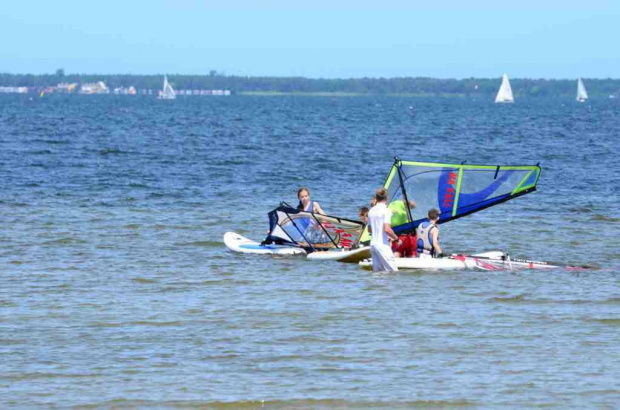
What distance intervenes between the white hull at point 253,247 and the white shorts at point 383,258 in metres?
2.68

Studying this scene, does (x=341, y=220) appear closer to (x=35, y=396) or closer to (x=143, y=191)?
(x=35, y=396)

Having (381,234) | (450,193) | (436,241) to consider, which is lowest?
(436,241)

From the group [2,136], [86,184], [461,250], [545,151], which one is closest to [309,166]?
[86,184]

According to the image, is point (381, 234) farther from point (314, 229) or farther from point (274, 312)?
point (274, 312)

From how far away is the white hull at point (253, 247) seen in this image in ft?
73.0

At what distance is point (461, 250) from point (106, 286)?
8991 mm

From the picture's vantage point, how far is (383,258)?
19.7m

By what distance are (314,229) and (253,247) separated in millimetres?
1394

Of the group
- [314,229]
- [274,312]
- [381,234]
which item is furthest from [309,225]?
[274,312]

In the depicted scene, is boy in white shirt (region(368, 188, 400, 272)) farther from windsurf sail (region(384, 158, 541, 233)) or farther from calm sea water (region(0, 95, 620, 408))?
windsurf sail (region(384, 158, 541, 233))

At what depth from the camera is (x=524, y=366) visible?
12906mm

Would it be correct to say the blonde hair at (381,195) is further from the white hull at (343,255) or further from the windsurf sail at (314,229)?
the windsurf sail at (314,229)

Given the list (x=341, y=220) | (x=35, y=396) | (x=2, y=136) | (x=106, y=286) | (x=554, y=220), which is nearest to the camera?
(x=35, y=396)

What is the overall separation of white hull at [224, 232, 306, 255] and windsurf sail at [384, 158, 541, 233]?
2.36 meters
